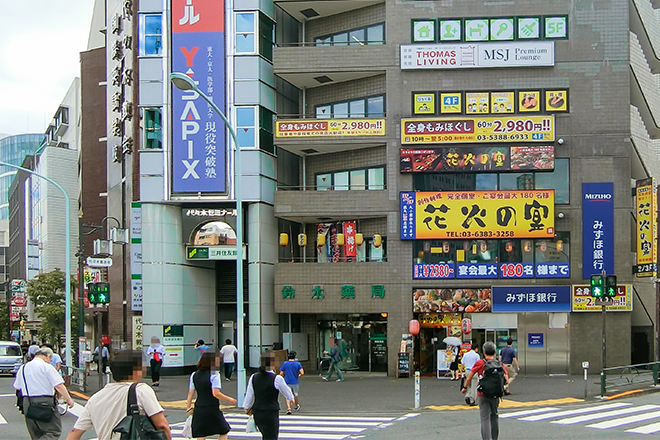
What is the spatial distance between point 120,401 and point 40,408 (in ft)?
15.5

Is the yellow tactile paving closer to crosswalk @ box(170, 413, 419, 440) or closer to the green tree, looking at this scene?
crosswalk @ box(170, 413, 419, 440)

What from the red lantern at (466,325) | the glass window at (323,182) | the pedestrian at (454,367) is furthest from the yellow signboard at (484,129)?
the pedestrian at (454,367)

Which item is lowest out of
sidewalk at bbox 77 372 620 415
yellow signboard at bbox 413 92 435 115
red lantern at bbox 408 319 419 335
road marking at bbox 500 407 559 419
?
sidewalk at bbox 77 372 620 415

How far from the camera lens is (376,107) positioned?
112 feet

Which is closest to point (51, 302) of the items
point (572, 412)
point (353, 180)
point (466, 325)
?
point (353, 180)

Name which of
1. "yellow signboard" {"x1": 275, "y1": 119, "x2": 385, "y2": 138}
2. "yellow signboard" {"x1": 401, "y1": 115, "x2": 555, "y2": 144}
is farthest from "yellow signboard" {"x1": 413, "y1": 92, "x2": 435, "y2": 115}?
"yellow signboard" {"x1": 275, "y1": 119, "x2": 385, "y2": 138}

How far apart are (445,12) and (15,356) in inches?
1029

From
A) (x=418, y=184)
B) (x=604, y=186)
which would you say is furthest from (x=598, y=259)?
(x=418, y=184)

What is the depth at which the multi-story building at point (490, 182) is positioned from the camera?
3198 cm

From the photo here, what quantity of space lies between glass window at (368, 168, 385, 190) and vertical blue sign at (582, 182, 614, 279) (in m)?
8.32

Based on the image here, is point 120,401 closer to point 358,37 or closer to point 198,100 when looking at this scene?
point 198,100

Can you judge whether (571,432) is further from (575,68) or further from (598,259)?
(575,68)

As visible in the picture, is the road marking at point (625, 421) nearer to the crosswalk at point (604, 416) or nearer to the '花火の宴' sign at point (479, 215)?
the crosswalk at point (604, 416)

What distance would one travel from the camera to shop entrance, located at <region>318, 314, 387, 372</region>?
113ft
